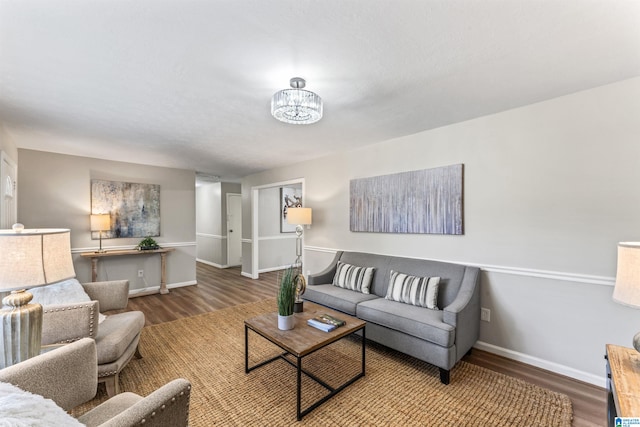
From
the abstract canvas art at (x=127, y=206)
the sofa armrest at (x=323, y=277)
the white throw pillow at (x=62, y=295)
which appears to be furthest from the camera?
the abstract canvas art at (x=127, y=206)

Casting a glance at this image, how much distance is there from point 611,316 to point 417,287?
4.69 feet

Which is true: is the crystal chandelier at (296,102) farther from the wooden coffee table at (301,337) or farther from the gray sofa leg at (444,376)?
the gray sofa leg at (444,376)

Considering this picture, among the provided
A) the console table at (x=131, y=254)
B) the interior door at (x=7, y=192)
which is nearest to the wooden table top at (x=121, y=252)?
the console table at (x=131, y=254)

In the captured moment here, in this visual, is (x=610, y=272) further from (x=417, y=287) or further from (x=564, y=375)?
(x=417, y=287)

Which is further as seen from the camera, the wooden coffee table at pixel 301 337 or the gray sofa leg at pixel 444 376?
the gray sofa leg at pixel 444 376

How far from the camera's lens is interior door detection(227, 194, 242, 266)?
285 inches

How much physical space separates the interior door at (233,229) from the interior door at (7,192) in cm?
402

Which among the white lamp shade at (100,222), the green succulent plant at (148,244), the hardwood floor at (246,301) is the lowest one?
the hardwood floor at (246,301)

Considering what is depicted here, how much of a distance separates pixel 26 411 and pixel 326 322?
175 cm

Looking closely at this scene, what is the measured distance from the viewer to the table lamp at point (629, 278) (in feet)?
3.95

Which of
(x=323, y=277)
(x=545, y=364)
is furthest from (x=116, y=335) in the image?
(x=545, y=364)

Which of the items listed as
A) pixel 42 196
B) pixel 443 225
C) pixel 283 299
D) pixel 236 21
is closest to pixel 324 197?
pixel 443 225

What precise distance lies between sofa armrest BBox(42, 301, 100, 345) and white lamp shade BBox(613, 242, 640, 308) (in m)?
3.08

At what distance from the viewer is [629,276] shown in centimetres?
124
